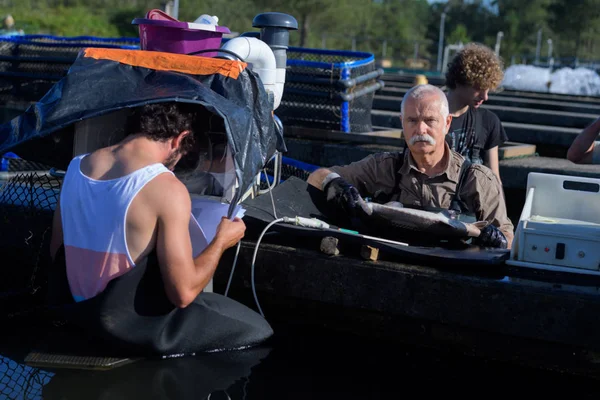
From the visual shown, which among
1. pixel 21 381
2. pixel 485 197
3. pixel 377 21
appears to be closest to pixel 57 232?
pixel 21 381

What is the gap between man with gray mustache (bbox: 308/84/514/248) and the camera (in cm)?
464

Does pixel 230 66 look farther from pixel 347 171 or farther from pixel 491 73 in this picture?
pixel 491 73

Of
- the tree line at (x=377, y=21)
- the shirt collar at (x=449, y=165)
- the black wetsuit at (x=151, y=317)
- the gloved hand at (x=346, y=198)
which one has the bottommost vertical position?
the black wetsuit at (x=151, y=317)

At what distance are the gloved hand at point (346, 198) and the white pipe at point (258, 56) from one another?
71cm

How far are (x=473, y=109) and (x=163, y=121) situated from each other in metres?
2.63

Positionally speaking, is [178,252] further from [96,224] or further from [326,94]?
[326,94]

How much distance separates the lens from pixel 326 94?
8.66 metres

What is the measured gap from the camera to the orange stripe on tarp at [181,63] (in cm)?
444

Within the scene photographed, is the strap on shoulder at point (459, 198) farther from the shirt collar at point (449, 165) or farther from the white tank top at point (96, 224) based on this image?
the white tank top at point (96, 224)

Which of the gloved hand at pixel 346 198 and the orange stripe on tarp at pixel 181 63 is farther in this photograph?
the gloved hand at pixel 346 198

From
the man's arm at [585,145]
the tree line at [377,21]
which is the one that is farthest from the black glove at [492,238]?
the tree line at [377,21]

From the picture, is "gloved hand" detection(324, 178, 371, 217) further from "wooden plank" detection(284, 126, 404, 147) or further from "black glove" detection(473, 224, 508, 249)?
"wooden plank" detection(284, 126, 404, 147)

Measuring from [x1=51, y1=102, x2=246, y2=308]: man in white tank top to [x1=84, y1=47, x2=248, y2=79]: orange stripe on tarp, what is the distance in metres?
0.47

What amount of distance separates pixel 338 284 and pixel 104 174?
141 cm
